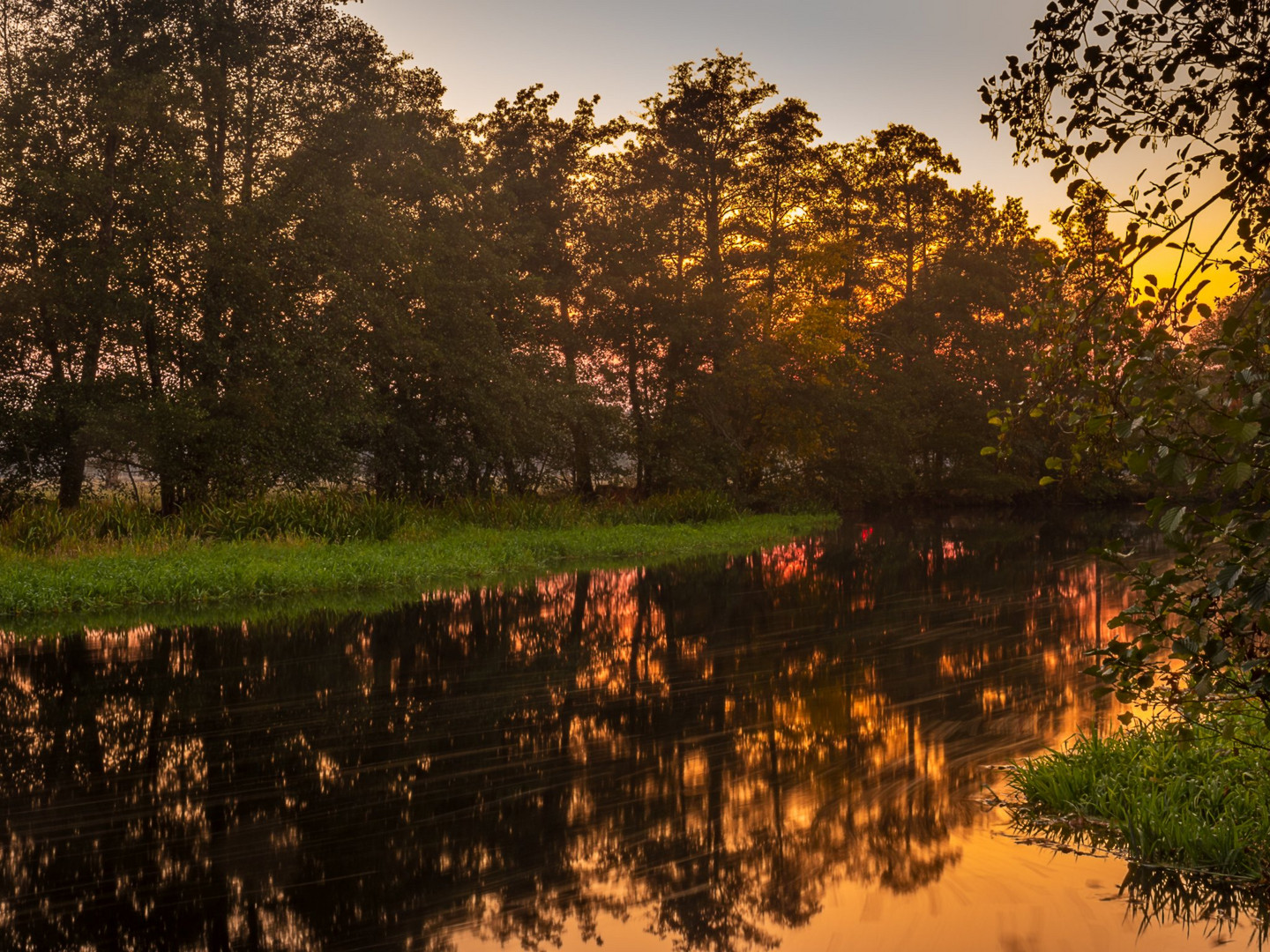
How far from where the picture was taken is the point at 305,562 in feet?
61.6

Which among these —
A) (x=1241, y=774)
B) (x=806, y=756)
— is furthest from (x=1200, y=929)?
(x=806, y=756)

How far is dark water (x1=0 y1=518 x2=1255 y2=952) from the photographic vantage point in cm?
498

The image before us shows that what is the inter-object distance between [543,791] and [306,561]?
13.0m

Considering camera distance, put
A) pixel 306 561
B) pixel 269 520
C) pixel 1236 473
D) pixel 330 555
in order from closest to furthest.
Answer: pixel 1236 473, pixel 306 561, pixel 330 555, pixel 269 520

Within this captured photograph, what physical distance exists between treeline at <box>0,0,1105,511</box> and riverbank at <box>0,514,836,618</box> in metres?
4.34

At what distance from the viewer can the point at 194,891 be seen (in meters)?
5.25

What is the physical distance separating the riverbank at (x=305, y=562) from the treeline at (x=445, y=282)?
4.34m

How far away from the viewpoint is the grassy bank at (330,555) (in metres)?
15.9

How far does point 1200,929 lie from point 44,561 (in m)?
17.0

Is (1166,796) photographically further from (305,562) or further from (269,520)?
(269,520)

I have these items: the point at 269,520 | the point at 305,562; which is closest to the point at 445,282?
Answer: the point at 269,520

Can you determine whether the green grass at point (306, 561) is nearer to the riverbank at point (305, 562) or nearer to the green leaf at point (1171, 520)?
the riverbank at point (305, 562)

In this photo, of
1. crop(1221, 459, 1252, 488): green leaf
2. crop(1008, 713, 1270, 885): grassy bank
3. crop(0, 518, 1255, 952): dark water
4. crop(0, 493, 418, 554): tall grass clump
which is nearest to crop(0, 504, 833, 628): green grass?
crop(0, 493, 418, 554): tall grass clump

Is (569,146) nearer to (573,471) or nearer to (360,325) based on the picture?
(573,471)
